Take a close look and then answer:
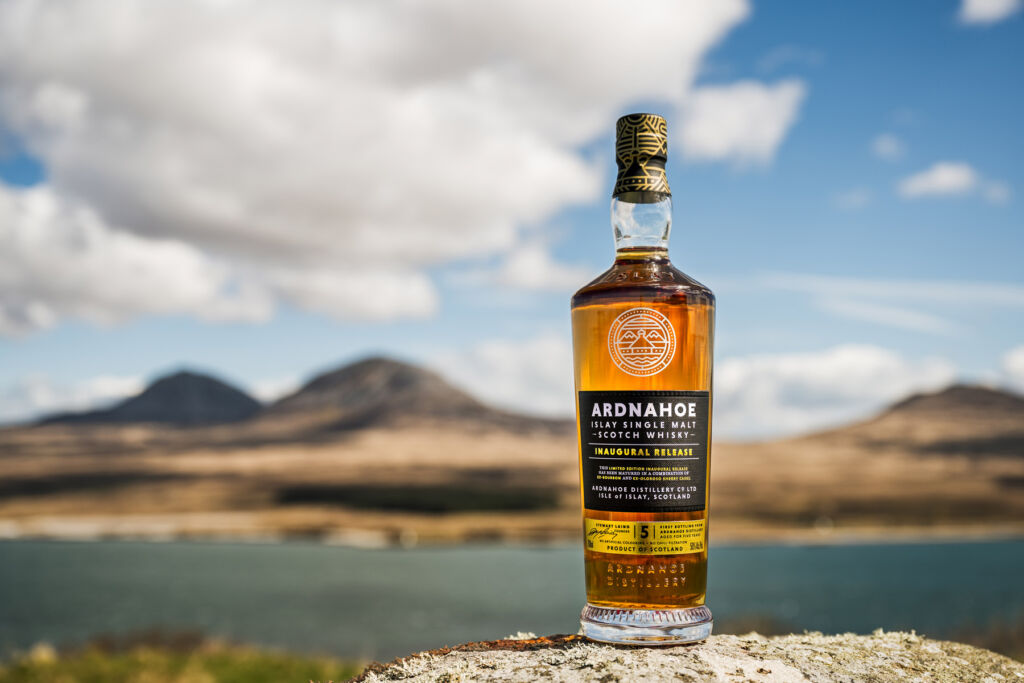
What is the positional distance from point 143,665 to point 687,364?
1907cm

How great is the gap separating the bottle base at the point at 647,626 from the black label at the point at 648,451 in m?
0.48

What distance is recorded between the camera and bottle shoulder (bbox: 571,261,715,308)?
13.4ft

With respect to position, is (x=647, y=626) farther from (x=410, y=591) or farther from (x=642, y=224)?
(x=410, y=591)

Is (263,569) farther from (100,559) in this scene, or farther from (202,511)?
(202,511)

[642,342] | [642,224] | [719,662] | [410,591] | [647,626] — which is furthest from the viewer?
[410,591]

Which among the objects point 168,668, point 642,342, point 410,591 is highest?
point 642,342

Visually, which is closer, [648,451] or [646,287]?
[648,451]

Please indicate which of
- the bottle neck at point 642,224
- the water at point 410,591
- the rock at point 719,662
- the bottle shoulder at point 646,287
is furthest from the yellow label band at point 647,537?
the water at point 410,591

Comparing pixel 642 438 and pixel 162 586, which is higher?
pixel 642 438

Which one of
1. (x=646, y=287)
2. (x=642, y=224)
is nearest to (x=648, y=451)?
A: (x=646, y=287)

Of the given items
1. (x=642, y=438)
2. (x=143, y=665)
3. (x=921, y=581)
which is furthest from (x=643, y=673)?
(x=921, y=581)

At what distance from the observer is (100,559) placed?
87.1 metres

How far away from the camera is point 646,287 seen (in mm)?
4094

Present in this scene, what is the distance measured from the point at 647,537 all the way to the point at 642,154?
1.81 m
